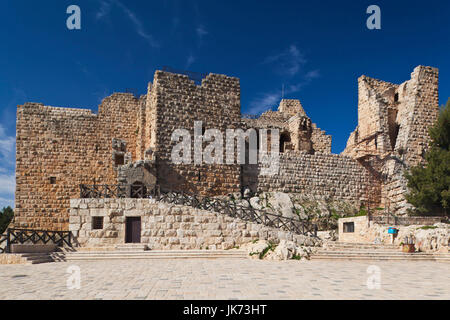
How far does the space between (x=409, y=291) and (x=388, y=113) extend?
18.9 m

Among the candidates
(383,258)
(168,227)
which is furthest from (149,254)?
(383,258)

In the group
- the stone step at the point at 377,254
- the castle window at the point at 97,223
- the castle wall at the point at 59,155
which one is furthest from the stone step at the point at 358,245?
the castle wall at the point at 59,155

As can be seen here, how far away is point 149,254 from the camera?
12.3 meters

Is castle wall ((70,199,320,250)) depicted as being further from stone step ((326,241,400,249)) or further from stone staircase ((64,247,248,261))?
stone staircase ((64,247,248,261))

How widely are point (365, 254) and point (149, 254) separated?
7.42m

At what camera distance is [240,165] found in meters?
19.0

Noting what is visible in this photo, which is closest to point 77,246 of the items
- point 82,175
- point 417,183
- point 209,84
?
point 82,175

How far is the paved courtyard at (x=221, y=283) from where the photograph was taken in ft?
19.1

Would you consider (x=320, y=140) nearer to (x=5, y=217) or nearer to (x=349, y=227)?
(x=349, y=227)

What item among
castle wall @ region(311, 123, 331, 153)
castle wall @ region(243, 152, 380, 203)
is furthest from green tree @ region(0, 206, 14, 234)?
castle wall @ region(311, 123, 331, 153)

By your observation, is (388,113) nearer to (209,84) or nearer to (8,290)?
(209,84)

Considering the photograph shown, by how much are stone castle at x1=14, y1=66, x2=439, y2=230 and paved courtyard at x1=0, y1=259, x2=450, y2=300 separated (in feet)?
27.6

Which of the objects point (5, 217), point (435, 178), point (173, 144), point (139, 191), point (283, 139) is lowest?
point (5, 217)

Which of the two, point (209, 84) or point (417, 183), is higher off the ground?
point (209, 84)
